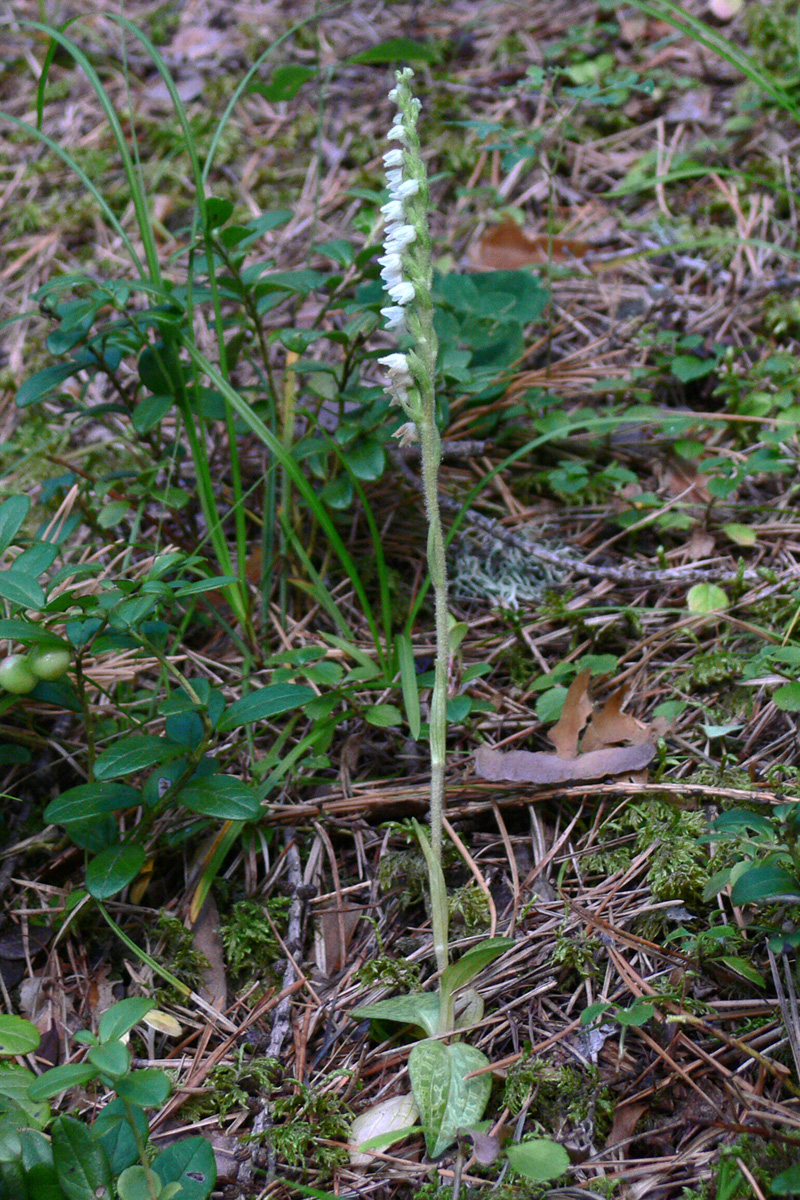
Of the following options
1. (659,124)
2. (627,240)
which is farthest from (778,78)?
(627,240)

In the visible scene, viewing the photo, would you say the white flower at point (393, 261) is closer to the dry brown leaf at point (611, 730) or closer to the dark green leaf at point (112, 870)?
the dry brown leaf at point (611, 730)

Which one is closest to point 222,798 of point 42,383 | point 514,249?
point 42,383

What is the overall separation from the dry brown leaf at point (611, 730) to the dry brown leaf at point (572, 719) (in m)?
0.02

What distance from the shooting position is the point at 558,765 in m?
1.64

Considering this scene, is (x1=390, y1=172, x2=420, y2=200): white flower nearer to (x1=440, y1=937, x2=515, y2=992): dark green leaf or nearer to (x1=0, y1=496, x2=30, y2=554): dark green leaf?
(x1=0, y1=496, x2=30, y2=554): dark green leaf

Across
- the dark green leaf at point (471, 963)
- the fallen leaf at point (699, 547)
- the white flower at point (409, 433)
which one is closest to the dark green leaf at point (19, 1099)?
the dark green leaf at point (471, 963)

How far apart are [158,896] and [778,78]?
132 inches

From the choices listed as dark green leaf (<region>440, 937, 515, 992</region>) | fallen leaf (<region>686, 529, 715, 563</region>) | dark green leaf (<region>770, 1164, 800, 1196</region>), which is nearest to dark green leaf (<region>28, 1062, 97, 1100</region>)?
dark green leaf (<region>440, 937, 515, 992</region>)

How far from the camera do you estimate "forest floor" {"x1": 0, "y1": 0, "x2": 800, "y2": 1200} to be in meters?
1.25

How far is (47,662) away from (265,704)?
1.27 feet

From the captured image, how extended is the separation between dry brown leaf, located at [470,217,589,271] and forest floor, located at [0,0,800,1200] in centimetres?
1

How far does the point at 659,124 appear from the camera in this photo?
3.12 m

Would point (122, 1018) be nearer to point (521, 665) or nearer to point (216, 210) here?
point (521, 665)

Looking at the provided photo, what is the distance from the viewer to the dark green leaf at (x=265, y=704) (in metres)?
1.51
